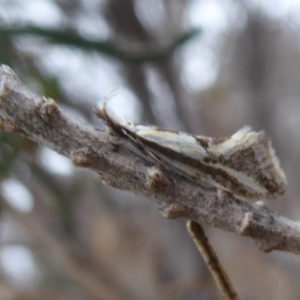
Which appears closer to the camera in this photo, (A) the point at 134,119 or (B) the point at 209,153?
(B) the point at 209,153

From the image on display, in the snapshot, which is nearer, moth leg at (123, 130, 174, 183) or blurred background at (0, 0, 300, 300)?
moth leg at (123, 130, 174, 183)

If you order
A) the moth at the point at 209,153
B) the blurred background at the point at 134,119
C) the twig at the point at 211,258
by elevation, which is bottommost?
the twig at the point at 211,258

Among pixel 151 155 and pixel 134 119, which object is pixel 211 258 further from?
pixel 134 119

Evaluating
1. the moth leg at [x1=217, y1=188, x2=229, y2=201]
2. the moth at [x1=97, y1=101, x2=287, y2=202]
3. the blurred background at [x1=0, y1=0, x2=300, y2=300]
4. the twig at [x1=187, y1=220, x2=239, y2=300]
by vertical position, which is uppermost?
the blurred background at [x1=0, y1=0, x2=300, y2=300]

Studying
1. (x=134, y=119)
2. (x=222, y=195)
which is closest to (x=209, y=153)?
(x=222, y=195)

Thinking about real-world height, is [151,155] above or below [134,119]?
below

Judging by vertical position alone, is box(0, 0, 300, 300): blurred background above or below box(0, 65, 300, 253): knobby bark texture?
above
